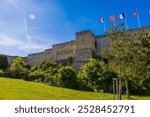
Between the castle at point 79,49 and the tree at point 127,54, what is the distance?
1331 inches

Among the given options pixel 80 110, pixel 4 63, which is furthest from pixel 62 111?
pixel 4 63

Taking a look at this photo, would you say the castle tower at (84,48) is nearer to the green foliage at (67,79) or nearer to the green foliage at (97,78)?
the green foliage at (97,78)

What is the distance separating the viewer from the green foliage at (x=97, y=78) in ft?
121

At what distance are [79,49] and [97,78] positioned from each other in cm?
2237

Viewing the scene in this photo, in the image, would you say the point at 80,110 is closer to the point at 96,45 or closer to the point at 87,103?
the point at 87,103

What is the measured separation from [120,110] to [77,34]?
2097 inches

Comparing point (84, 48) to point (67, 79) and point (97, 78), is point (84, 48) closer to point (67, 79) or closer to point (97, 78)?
point (97, 78)

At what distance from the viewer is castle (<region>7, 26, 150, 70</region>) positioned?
56875 millimetres

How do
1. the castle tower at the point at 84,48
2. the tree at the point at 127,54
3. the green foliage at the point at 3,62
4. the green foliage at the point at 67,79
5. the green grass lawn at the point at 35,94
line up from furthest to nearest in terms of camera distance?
the green foliage at the point at 3,62 → the castle tower at the point at 84,48 → the green foliage at the point at 67,79 → the tree at the point at 127,54 → the green grass lawn at the point at 35,94

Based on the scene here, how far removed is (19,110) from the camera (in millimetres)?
7004

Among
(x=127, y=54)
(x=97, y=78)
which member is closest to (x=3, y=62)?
(x=97, y=78)

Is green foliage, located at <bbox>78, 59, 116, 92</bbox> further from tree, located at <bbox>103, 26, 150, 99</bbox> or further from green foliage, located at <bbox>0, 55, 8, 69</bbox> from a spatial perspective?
green foliage, located at <bbox>0, 55, 8, 69</bbox>

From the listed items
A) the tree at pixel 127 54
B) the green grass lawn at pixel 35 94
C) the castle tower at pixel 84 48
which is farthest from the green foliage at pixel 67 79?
the castle tower at pixel 84 48

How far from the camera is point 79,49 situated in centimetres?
5975
